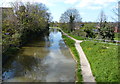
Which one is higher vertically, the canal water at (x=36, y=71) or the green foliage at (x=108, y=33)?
the green foliage at (x=108, y=33)

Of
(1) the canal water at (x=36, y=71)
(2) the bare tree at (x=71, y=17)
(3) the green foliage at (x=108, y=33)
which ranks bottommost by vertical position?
(1) the canal water at (x=36, y=71)

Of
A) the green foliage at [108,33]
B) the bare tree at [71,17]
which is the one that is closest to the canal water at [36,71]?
the green foliage at [108,33]

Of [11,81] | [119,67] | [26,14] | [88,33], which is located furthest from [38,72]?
[88,33]

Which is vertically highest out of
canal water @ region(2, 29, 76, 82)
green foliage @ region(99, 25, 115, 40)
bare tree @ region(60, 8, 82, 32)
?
bare tree @ region(60, 8, 82, 32)

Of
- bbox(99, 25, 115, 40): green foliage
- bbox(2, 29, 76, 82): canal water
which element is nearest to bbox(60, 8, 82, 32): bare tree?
bbox(99, 25, 115, 40): green foliage

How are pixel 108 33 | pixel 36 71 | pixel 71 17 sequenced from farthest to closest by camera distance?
1. pixel 71 17
2. pixel 108 33
3. pixel 36 71

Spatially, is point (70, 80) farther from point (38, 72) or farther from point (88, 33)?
point (88, 33)

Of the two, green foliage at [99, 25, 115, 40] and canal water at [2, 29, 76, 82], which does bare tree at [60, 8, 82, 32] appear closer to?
green foliage at [99, 25, 115, 40]

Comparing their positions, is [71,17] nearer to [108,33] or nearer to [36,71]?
[108,33]

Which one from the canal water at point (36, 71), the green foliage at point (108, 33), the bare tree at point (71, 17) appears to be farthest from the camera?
the bare tree at point (71, 17)

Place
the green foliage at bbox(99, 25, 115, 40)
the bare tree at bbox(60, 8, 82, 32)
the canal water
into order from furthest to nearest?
the bare tree at bbox(60, 8, 82, 32)
the green foliage at bbox(99, 25, 115, 40)
the canal water

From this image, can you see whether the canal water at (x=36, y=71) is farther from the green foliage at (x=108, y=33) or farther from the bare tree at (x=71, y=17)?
the bare tree at (x=71, y=17)

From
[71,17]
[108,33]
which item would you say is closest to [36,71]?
[108,33]

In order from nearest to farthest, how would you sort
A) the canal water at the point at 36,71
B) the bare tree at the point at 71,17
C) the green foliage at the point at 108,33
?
the canal water at the point at 36,71
the green foliage at the point at 108,33
the bare tree at the point at 71,17
